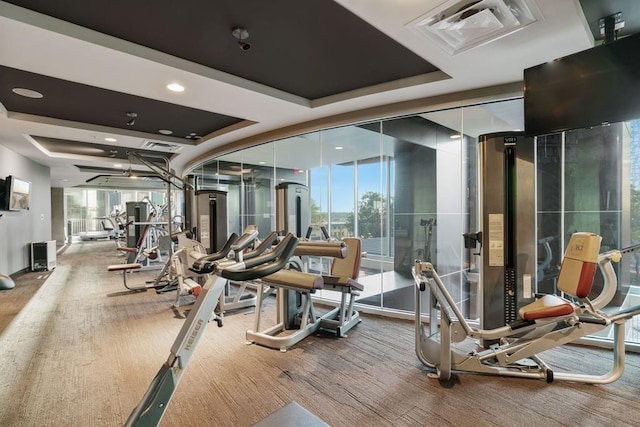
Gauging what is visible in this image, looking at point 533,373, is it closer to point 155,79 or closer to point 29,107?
point 155,79

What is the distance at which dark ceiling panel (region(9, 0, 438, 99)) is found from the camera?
210 cm

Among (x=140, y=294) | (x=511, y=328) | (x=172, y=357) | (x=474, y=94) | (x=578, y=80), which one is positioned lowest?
(x=140, y=294)

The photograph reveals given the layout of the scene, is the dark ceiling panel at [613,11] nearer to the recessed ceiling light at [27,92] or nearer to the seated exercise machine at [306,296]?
the seated exercise machine at [306,296]

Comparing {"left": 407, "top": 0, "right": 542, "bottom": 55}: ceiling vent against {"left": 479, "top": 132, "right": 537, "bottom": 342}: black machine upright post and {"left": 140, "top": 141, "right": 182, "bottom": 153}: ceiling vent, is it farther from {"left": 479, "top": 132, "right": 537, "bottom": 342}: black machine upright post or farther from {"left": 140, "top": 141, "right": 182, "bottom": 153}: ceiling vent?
{"left": 140, "top": 141, "right": 182, "bottom": 153}: ceiling vent

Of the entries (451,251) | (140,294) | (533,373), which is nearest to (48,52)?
(140,294)

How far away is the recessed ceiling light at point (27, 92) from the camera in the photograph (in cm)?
342

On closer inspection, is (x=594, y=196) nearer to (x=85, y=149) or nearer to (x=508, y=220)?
(x=508, y=220)

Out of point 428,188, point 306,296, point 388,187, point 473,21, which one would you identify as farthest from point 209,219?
point 473,21

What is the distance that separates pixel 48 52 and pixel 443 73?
11.0 feet

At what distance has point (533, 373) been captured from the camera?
7.99ft

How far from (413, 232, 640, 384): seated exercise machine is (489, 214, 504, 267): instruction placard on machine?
0.43 meters

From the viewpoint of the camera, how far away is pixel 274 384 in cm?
240

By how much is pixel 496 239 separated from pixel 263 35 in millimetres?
Result: 2555

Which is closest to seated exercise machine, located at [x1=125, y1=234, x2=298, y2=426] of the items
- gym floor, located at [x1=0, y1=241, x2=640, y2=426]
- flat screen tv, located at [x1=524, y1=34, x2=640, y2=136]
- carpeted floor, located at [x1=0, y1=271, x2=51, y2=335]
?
gym floor, located at [x1=0, y1=241, x2=640, y2=426]
